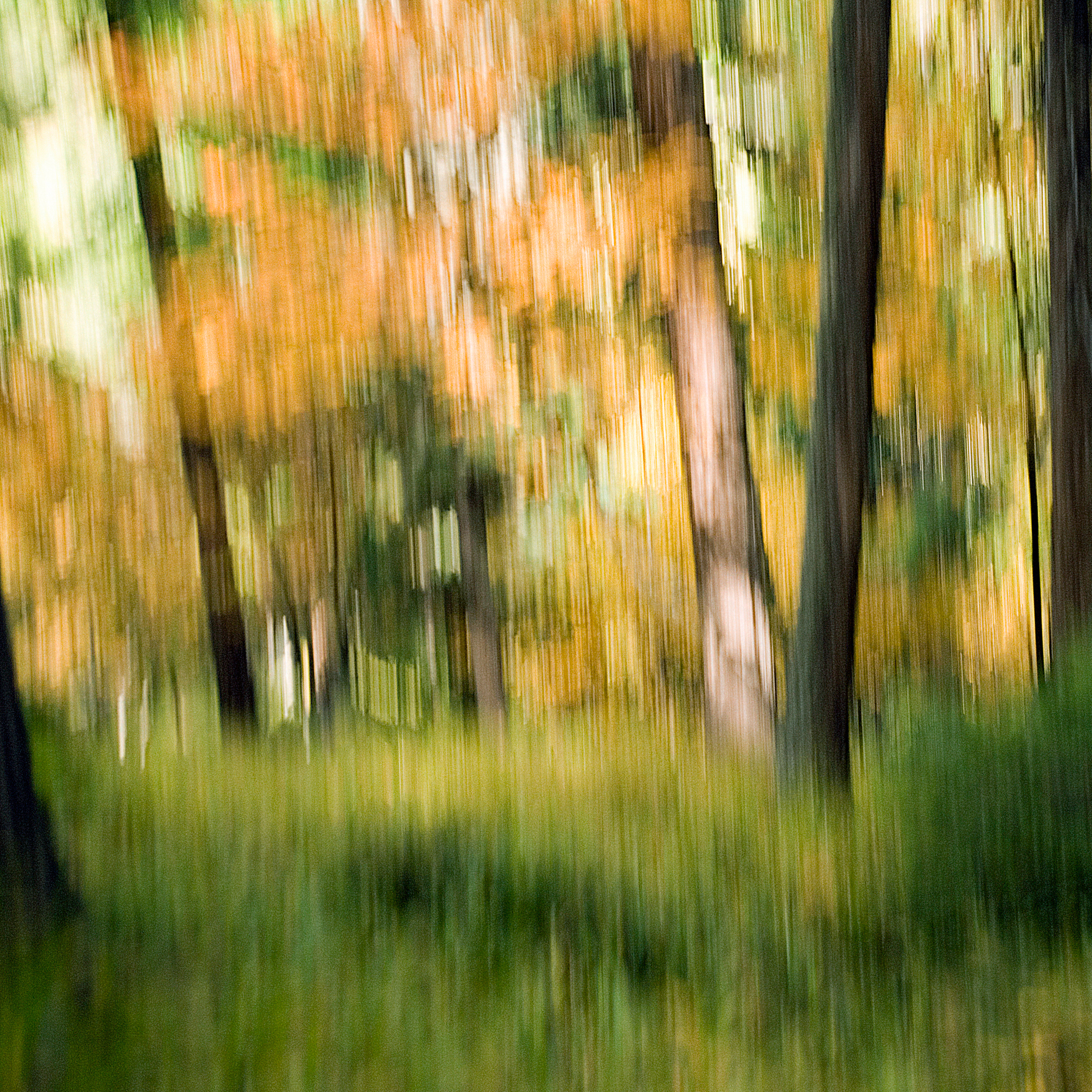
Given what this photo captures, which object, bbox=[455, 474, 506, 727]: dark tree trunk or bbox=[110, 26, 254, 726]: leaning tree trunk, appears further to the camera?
bbox=[455, 474, 506, 727]: dark tree trunk

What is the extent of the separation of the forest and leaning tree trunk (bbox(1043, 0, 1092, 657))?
3 centimetres

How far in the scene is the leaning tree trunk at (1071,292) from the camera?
6.67 m

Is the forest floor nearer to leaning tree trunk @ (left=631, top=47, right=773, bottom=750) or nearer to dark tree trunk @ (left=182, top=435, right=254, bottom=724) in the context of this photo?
leaning tree trunk @ (left=631, top=47, right=773, bottom=750)

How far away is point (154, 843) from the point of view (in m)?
4.54

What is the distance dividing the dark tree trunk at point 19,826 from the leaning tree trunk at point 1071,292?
552 centimetres

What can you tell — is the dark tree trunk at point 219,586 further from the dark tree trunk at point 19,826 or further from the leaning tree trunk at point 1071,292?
the leaning tree trunk at point 1071,292

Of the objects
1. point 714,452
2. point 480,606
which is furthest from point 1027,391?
point 480,606

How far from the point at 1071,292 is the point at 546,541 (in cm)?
1028

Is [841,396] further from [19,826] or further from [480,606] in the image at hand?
[480,606]

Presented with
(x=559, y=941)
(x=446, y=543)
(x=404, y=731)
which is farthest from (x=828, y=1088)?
(x=446, y=543)

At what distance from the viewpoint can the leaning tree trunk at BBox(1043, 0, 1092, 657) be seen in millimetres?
6672

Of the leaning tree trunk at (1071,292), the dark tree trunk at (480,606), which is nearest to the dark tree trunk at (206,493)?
the dark tree trunk at (480,606)

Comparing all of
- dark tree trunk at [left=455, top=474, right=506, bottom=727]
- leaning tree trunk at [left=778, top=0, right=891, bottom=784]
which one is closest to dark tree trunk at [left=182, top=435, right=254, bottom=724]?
dark tree trunk at [left=455, top=474, right=506, bottom=727]

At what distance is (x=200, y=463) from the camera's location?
9242 millimetres
